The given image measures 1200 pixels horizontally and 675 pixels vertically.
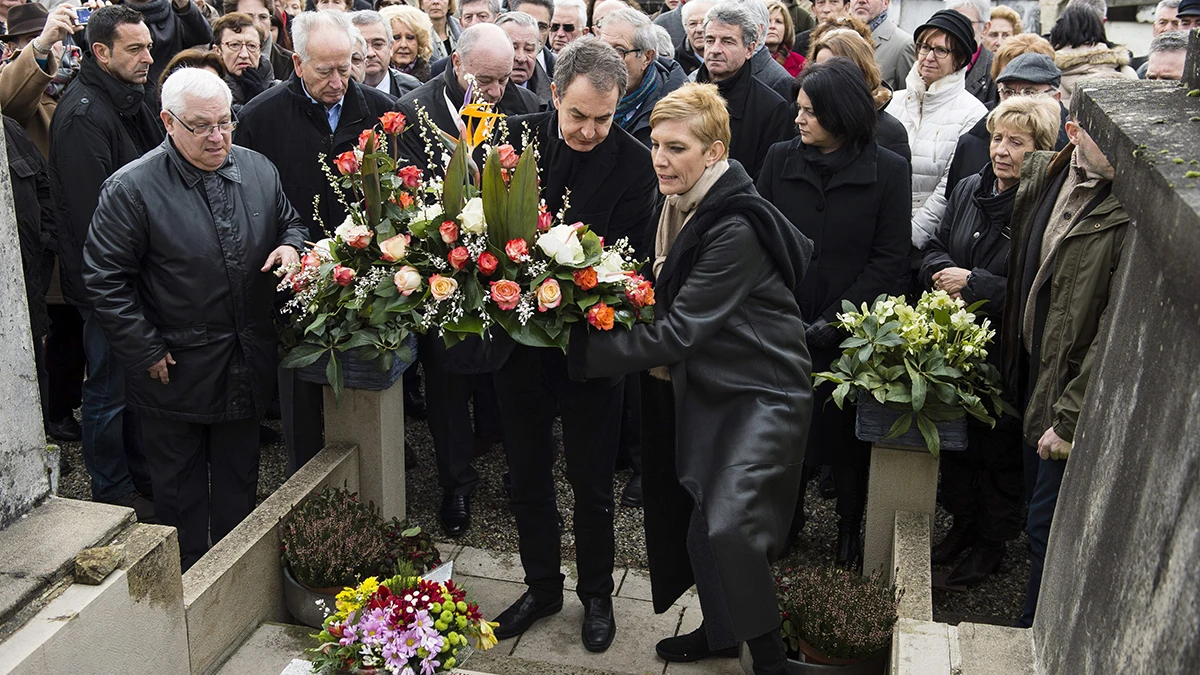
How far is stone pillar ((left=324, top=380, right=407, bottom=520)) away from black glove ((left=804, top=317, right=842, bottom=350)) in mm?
1906

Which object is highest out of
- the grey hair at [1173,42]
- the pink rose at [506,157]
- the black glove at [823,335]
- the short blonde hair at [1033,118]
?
the grey hair at [1173,42]

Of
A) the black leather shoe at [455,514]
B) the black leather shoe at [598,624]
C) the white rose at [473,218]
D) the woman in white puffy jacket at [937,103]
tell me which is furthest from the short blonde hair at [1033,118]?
the black leather shoe at [455,514]

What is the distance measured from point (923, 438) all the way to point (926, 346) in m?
0.37

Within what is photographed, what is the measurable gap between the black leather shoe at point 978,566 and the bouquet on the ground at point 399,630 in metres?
2.41

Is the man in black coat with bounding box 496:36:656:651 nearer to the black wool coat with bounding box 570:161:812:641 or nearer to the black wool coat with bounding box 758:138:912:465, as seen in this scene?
the black wool coat with bounding box 570:161:812:641

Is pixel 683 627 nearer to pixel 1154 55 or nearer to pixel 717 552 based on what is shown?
pixel 717 552

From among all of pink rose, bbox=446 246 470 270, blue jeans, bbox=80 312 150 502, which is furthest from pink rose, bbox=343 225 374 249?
blue jeans, bbox=80 312 150 502

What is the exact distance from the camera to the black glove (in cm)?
520

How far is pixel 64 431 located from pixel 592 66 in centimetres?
403

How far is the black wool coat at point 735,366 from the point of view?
408 centimetres

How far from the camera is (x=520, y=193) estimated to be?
410 cm

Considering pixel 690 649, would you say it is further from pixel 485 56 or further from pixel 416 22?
pixel 416 22

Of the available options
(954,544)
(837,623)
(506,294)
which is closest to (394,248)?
(506,294)

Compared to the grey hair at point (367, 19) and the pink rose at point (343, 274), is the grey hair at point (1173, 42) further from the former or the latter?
the pink rose at point (343, 274)
